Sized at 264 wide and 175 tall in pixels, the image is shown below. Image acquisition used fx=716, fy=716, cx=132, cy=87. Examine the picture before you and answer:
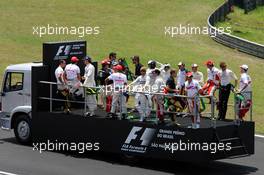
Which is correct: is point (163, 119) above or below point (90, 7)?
below

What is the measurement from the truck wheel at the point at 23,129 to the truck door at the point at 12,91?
0.46 metres

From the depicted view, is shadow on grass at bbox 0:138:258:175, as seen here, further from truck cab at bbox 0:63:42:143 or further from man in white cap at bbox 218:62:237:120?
man in white cap at bbox 218:62:237:120

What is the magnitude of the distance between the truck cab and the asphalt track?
784 mm

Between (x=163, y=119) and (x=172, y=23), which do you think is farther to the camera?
(x=172, y=23)

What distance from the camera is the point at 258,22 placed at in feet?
172

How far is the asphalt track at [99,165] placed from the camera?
59.1ft

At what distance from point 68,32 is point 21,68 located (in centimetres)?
2546

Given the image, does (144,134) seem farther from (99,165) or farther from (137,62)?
(137,62)

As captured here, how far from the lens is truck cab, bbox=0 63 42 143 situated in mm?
20984

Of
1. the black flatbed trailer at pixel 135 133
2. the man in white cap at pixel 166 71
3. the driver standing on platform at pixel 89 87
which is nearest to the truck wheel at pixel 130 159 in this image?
the black flatbed trailer at pixel 135 133

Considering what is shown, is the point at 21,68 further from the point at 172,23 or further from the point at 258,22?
the point at 258,22

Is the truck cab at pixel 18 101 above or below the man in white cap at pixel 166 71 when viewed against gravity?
below

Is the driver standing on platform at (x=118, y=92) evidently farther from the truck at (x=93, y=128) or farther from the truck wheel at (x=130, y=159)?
the truck wheel at (x=130, y=159)

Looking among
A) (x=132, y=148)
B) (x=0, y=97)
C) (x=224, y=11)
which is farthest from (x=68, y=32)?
(x=132, y=148)
